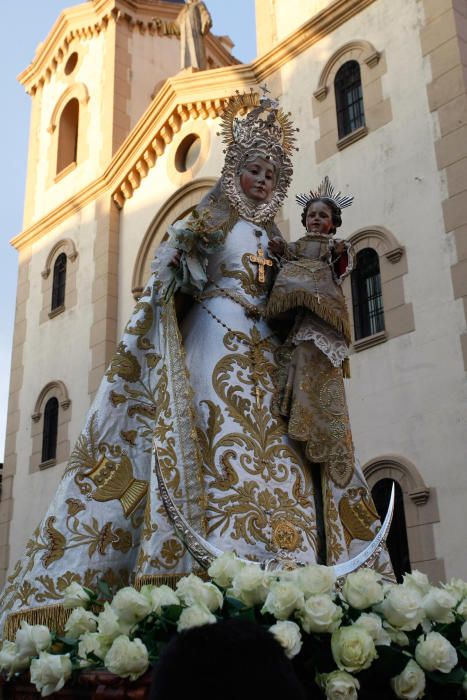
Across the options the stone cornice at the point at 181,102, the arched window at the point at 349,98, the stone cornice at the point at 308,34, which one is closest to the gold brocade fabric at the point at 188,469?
the arched window at the point at 349,98

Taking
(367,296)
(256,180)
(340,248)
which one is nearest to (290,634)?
(340,248)

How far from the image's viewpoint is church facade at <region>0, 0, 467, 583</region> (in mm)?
10586

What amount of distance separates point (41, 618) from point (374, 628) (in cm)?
181

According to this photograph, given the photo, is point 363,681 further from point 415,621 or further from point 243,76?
point 243,76

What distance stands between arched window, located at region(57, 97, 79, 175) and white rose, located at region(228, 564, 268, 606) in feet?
64.1

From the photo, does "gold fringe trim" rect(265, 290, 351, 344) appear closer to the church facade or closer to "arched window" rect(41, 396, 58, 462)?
the church facade

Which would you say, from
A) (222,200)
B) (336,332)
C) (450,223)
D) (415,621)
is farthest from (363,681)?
(450,223)

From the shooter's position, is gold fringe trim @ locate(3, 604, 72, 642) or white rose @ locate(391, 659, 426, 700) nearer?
white rose @ locate(391, 659, 426, 700)

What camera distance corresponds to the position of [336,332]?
14.8ft

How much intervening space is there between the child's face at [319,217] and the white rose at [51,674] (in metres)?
2.92

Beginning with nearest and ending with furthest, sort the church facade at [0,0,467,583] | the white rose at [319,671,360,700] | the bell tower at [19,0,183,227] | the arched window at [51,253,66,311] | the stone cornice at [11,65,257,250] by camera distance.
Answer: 1. the white rose at [319,671,360,700]
2. the church facade at [0,0,467,583]
3. the stone cornice at [11,65,257,250]
4. the arched window at [51,253,66,311]
5. the bell tower at [19,0,183,227]

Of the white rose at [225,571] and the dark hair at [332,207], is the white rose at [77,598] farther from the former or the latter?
the dark hair at [332,207]

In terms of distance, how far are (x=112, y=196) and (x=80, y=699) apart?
16.5 m

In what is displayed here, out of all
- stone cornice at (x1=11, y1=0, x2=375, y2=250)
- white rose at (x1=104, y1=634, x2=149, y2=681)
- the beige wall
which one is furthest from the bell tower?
white rose at (x1=104, y1=634, x2=149, y2=681)
